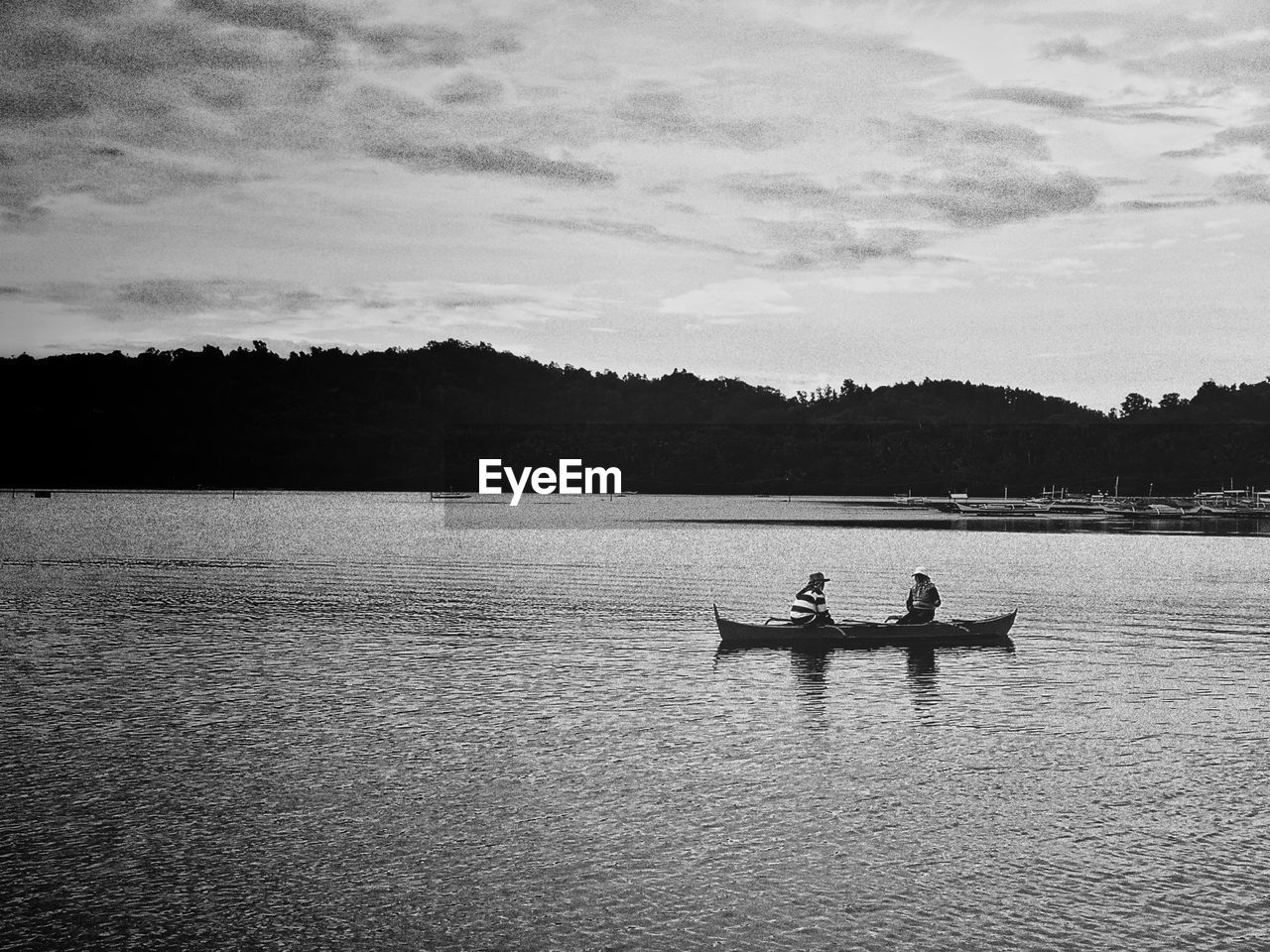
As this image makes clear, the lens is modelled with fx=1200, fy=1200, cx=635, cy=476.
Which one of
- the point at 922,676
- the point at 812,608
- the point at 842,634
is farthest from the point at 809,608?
the point at 922,676

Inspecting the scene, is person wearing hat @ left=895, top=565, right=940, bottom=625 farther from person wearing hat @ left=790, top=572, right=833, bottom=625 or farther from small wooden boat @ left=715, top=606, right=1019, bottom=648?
person wearing hat @ left=790, top=572, right=833, bottom=625

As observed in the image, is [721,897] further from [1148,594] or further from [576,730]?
[1148,594]

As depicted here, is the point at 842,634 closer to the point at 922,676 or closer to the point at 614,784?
the point at 922,676

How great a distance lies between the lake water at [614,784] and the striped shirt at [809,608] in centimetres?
138

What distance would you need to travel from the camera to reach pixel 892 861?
19422 millimetres

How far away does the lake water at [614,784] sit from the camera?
1692cm

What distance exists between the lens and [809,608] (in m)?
42.2

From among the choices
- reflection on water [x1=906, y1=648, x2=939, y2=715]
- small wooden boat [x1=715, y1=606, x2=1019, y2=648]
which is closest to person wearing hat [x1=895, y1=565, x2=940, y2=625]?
small wooden boat [x1=715, y1=606, x2=1019, y2=648]

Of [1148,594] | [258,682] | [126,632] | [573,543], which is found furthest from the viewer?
[573,543]

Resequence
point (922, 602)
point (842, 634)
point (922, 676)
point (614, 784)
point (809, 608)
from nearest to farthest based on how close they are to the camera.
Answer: point (614, 784), point (922, 676), point (809, 608), point (842, 634), point (922, 602)

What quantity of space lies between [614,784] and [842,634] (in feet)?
65.4

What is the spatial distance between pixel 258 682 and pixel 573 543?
91.4 metres

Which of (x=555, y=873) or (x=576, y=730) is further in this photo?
(x=576, y=730)

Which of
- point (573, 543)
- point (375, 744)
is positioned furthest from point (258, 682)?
point (573, 543)
